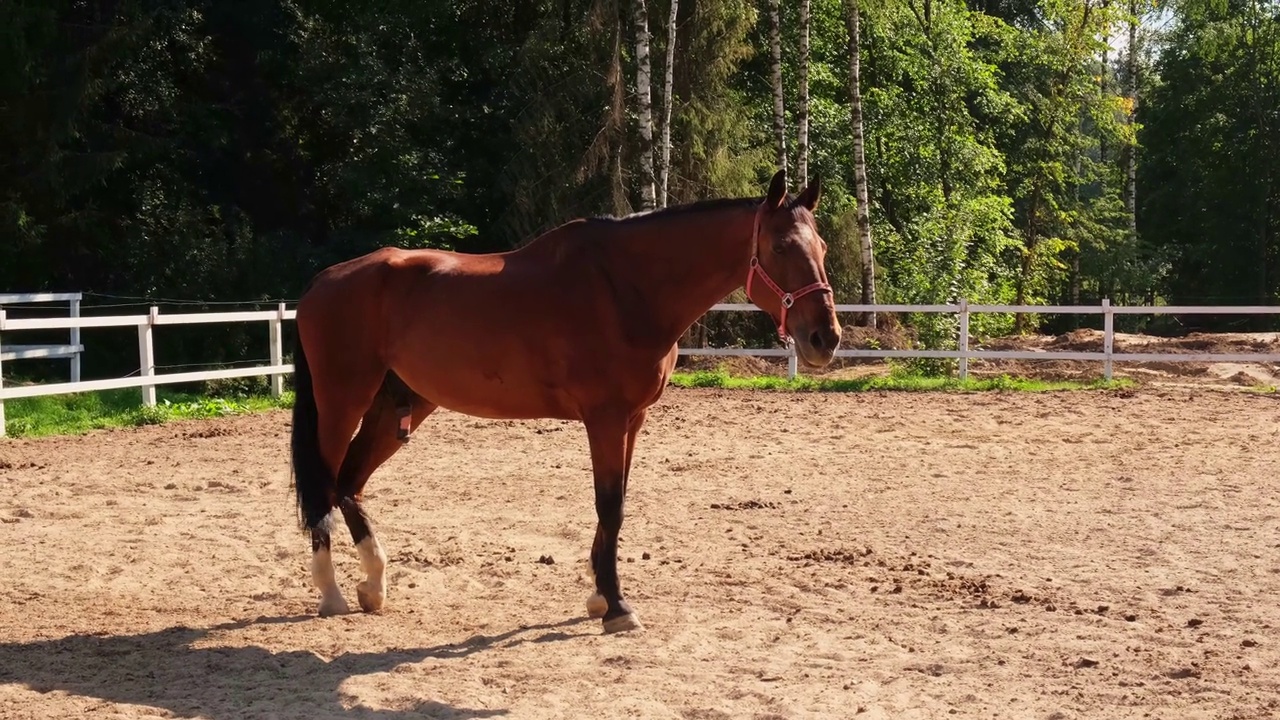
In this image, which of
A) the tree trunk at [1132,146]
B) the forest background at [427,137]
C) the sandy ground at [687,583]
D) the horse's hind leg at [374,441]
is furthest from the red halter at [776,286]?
the tree trunk at [1132,146]

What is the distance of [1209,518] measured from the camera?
24.8 feet

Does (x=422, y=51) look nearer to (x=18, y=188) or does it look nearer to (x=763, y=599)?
(x=18, y=188)

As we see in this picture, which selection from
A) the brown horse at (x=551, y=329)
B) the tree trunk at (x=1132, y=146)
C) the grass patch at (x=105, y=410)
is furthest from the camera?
the tree trunk at (x=1132, y=146)

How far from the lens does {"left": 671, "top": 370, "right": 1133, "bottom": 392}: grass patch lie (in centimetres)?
1584

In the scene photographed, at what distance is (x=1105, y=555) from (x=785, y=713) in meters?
3.30

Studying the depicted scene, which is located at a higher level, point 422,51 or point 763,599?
point 422,51

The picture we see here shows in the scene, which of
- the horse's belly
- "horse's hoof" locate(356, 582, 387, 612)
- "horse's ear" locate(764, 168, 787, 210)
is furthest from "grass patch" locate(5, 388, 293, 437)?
"horse's ear" locate(764, 168, 787, 210)

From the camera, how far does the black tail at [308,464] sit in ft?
19.0

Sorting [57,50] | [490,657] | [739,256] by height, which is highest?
[57,50]

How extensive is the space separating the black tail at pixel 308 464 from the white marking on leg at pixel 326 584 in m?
0.16

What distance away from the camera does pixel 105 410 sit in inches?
537

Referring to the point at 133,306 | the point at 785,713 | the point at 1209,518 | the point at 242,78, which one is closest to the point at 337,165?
the point at 242,78

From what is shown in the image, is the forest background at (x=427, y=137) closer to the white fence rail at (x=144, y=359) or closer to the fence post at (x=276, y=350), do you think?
the fence post at (x=276, y=350)

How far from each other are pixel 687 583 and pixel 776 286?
187 centimetres
